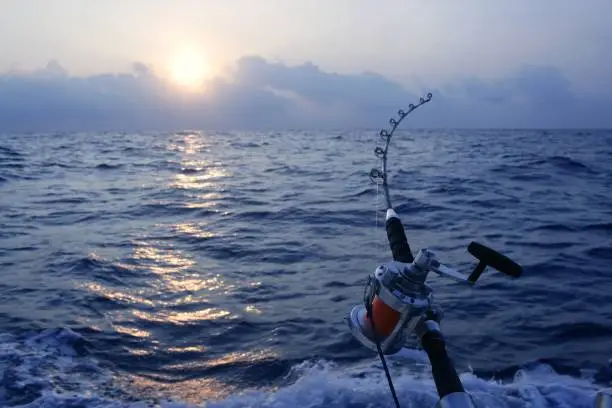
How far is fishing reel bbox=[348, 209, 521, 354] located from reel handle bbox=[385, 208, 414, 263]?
0.31 metres

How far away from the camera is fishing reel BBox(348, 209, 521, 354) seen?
1.79 meters

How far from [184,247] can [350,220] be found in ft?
9.54

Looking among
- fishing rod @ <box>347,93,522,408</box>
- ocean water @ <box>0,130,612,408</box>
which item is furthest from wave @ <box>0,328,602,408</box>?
fishing rod @ <box>347,93,522,408</box>

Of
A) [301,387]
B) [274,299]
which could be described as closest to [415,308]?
[301,387]

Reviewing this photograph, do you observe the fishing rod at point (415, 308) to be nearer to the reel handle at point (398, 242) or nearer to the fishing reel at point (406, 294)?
the fishing reel at point (406, 294)

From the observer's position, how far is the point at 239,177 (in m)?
16.8

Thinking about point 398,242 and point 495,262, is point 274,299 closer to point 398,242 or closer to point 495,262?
point 398,242

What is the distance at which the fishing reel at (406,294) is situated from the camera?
179 centimetres

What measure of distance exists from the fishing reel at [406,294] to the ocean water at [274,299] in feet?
6.29

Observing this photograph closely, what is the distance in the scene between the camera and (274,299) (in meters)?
5.82

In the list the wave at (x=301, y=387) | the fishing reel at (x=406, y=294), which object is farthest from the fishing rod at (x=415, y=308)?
the wave at (x=301, y=387)

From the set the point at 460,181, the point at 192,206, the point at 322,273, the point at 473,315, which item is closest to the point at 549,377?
the point at 473,315

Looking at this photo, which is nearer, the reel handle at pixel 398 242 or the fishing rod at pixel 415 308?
the fishing rod at pixel 415 308

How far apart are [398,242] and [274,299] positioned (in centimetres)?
365
